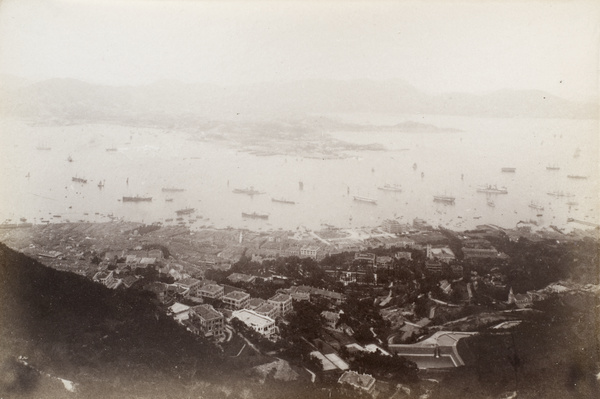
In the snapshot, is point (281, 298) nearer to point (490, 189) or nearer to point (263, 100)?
point (263, 100)

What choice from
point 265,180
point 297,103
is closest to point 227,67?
point 297,103

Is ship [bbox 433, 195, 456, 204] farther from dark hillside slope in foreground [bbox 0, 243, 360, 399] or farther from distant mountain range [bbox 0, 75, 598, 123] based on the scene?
dark hillside slope in foreground [bbox 0, 243, 360, 399]

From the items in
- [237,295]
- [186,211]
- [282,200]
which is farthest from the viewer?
[186,211]

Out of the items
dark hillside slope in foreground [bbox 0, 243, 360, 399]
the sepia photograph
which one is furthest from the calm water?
dark hillside slope in foreground [bbox 0, 243, 360, 399]

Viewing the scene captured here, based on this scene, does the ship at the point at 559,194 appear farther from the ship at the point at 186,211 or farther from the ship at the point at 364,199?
the ship at the point at 186,211

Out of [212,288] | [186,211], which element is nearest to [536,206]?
[212,288]

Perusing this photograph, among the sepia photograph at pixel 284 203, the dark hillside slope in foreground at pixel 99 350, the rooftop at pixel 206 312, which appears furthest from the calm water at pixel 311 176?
the rooftop at pixel 206 312

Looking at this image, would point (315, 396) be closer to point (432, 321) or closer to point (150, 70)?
point (432, 321)
